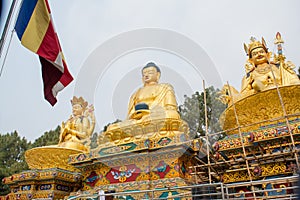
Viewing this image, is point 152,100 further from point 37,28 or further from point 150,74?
point 37,28

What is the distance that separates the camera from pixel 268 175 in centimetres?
544

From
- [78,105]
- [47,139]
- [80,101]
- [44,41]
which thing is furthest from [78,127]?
[47,139]

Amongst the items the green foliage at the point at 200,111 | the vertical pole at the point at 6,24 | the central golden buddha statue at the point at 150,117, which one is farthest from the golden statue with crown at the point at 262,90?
the green foliage at the point at 200,111

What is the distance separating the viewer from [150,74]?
33.3 feet

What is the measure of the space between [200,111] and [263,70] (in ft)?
25.3

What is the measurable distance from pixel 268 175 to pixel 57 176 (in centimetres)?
516

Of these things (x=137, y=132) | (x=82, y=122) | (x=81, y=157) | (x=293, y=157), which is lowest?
(x=293, y=157)

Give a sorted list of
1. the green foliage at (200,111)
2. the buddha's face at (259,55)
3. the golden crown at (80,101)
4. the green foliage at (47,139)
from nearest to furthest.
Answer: the buddha's face at (259,55)
the golden crown at (80,101)
the green foliage at (200,111)
the green foliage at (47,139)

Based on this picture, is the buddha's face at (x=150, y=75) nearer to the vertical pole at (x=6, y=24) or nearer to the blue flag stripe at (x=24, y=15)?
the blue flag stripe at (x=24, y=15)

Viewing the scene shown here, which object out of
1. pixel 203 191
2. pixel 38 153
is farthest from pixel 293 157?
pixel 38 153

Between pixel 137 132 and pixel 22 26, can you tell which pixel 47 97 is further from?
pixel 137 132

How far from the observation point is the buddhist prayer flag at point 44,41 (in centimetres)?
402

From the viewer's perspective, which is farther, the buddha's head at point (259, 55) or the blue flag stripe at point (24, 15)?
the buddha's head at point (259, 55)

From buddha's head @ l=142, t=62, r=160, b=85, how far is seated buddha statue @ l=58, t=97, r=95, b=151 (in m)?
2.86
